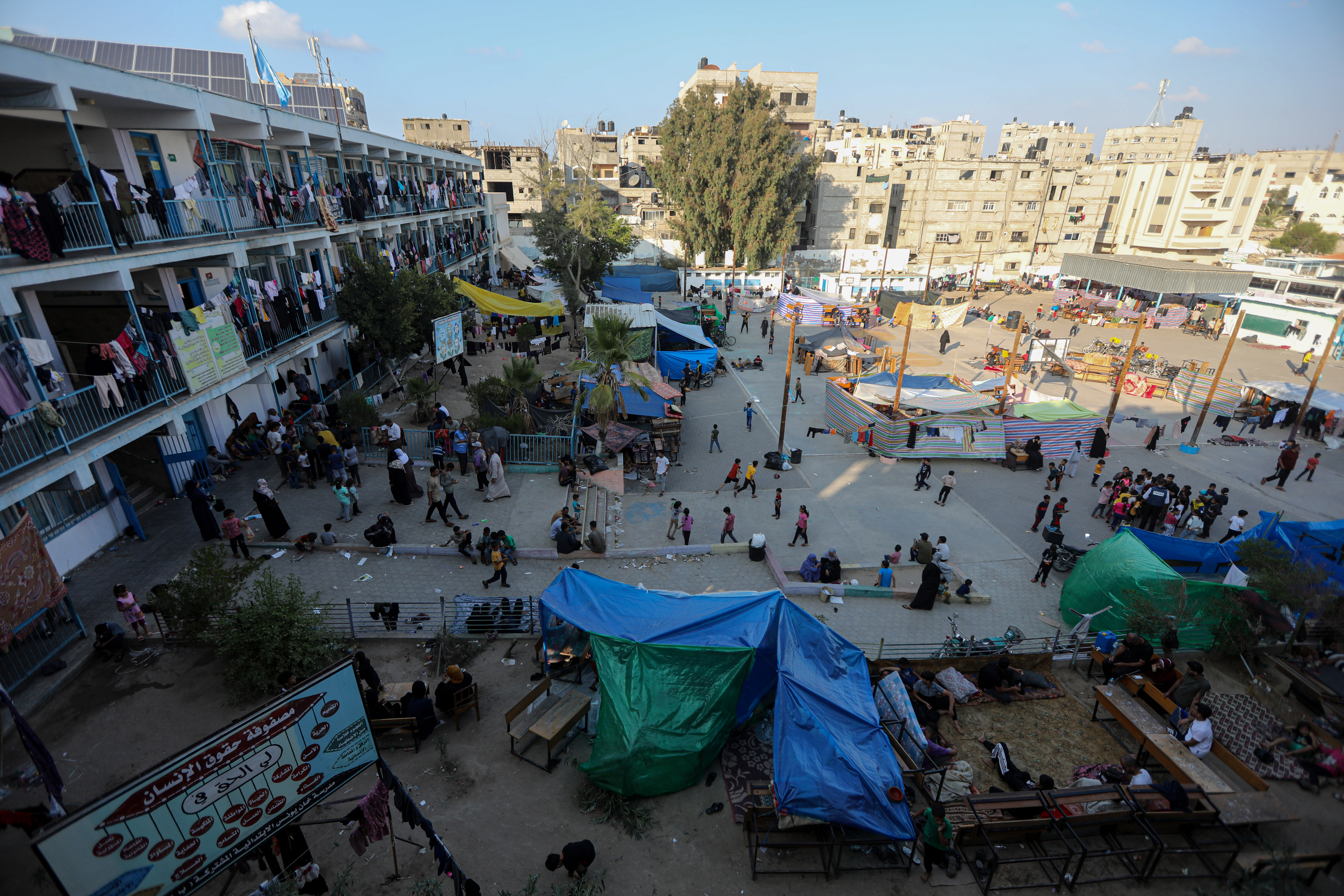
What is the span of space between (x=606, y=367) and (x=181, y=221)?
10.2 meters

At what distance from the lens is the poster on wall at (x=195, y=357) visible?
1216 cm

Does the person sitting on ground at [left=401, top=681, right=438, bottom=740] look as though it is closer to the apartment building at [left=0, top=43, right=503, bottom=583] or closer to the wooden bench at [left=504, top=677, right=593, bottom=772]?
the wooden bench at [left=504, top=677, right=593, bottom=772]

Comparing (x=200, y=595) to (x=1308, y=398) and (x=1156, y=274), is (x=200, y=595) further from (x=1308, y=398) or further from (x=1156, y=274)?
(x=1156, y=274)

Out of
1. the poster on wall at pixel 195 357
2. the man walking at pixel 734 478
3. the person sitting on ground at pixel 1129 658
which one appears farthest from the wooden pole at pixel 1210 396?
the poster on wall at pixel 195 357

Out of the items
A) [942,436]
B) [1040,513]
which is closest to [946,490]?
[1040,513]

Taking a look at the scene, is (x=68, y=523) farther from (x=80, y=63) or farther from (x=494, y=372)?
(x=494, y=372)

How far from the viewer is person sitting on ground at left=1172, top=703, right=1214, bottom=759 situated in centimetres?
816

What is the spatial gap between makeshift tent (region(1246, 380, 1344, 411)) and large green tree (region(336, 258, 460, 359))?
31.4 m

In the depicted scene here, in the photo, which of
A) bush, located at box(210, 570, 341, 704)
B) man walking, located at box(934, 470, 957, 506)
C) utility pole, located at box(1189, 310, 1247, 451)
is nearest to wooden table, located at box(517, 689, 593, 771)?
bush, located at box(210, 570, 341, 704)

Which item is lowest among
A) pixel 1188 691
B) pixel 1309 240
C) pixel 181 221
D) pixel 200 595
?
pixel 1188 691

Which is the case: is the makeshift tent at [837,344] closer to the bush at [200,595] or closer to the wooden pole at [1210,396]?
the wooden pole at [1210,396]

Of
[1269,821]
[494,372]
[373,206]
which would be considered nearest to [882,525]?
[1269,821]

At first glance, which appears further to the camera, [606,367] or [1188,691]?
[606,367]

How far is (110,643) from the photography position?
9.38 meters
